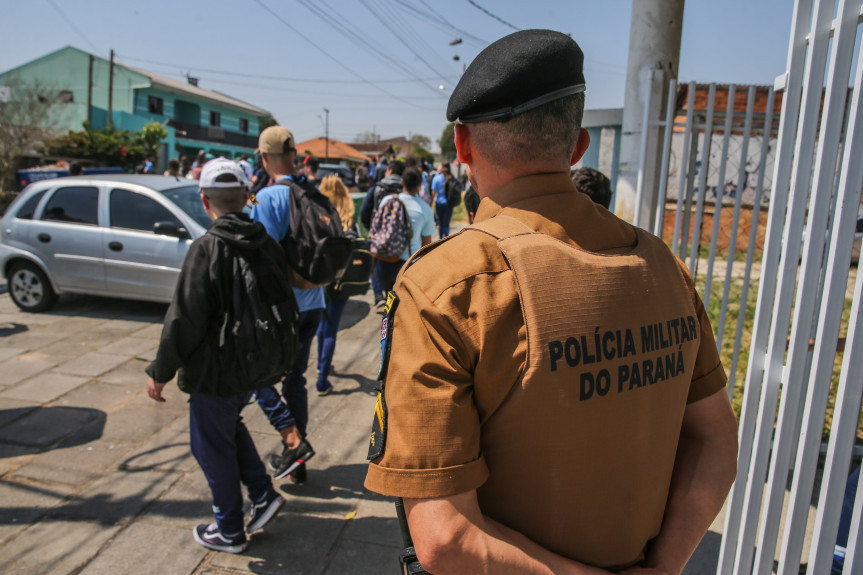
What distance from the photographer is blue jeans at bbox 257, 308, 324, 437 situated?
3400mm

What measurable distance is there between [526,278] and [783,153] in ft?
4.40

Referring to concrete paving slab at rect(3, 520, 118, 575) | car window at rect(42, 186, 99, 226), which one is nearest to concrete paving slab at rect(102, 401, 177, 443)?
concrete paving slab at rect(3, 520, 118, 575)

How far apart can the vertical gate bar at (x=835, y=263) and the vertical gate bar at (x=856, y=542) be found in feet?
0.17

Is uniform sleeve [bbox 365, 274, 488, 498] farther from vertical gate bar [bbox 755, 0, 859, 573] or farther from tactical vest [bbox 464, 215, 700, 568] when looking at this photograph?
vertical gate bar [bbox 755, 0, 859, 573]

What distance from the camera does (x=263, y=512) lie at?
3041 mm

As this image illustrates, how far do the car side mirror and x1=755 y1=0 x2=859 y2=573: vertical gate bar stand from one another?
5980 mm

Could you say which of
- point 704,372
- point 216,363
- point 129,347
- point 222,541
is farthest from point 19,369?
point 704,372

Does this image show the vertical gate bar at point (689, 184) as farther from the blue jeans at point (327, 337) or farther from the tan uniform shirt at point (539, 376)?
the blue jeans at point (327, 337)

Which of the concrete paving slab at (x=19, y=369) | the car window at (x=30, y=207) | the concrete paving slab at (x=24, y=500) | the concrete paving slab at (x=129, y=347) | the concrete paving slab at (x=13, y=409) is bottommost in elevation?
the concrete paving slab at (x=24, y=500)

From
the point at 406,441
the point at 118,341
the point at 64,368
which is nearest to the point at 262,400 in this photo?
the point at 406,441

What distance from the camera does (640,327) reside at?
1089mm

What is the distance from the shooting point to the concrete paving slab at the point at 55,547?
2742 millimetres

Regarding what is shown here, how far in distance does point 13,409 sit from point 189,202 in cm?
304

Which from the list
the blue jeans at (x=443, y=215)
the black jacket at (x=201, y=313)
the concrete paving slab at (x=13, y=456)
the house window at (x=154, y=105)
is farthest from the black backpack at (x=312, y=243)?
the house window at (x=154, y=105)
